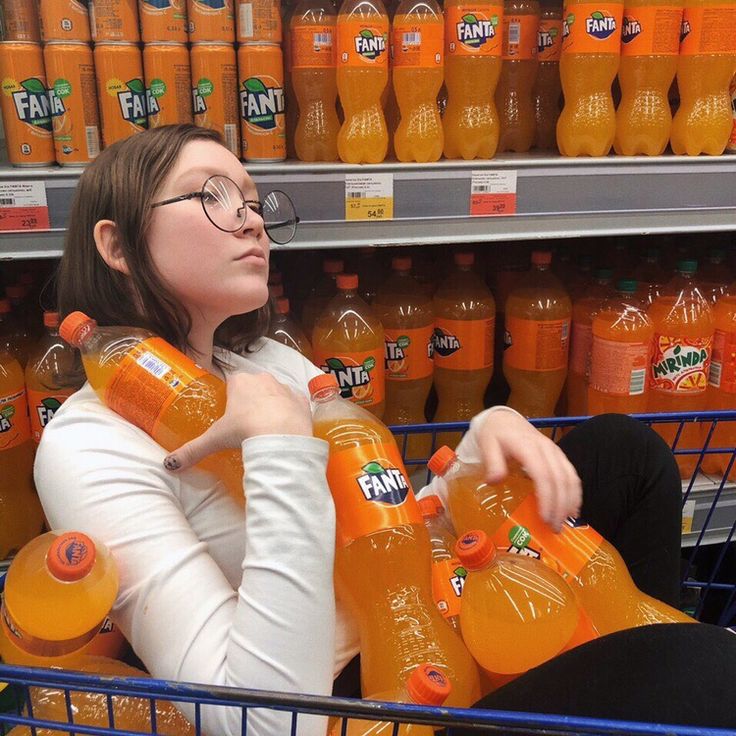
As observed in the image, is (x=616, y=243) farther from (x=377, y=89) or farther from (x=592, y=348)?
(x=377, y=89)

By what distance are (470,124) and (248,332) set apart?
0.79 metres

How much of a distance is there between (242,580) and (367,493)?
0.69 feet

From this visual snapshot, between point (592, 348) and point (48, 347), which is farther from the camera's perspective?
point (592, 348)

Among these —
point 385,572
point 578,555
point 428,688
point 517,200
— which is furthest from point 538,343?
point 428,688

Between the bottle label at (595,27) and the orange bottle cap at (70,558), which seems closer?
the orange bottle cap at (70,558)

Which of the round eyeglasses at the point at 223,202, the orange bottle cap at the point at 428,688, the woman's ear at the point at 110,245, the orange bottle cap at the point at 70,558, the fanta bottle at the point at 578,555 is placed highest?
the round eyeglasses at the point at 223,202

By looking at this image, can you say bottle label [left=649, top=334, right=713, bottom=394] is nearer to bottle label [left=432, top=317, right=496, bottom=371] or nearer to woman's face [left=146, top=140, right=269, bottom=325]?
bottle label [left=432, top=317, right=496, bottom=371]

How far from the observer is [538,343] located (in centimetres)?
194

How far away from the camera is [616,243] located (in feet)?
7.70

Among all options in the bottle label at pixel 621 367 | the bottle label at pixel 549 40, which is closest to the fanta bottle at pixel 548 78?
the bottle label at pixel 549 40

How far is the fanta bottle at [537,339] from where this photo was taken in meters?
1.95

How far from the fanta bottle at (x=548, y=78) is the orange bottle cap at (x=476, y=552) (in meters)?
1.45

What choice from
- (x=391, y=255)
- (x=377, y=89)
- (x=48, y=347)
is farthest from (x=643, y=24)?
(x=48, y=347)

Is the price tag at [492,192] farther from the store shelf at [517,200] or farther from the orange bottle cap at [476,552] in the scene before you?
the orange bottle cap at [476,552]
